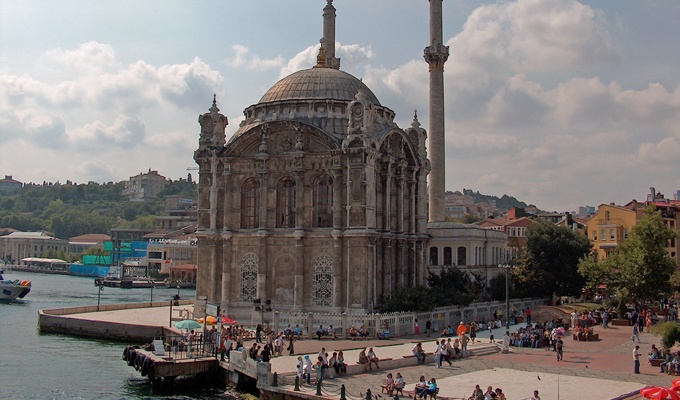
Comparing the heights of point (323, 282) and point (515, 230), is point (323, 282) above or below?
below

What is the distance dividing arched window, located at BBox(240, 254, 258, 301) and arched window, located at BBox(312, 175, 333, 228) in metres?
4.40

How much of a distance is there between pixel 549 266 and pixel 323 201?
23.0 m

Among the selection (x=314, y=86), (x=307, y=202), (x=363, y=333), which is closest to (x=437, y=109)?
(x=314, y=86)

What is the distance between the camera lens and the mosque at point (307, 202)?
41812 mm

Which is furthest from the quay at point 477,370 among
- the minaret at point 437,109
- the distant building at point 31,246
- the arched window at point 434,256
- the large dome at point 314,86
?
the distant building at point 31,246

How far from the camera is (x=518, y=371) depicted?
98.2ft

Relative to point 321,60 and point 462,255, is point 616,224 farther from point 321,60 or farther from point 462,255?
point 321,60

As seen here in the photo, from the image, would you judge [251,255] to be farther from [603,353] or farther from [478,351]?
[603,353]

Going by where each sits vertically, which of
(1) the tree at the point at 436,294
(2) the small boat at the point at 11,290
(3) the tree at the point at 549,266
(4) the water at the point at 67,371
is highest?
(3) the tree at the point at 549,266

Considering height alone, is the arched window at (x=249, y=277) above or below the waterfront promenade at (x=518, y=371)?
above

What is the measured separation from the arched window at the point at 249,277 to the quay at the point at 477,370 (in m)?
4.87

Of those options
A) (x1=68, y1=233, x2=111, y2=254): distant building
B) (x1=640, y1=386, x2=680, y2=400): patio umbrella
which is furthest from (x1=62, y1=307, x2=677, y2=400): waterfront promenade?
(x1=68, y1=233, x2=111, y2=254): distant building

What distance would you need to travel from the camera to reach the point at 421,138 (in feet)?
166

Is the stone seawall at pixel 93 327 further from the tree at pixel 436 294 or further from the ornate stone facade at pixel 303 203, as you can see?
the tree at pixel 436 294
